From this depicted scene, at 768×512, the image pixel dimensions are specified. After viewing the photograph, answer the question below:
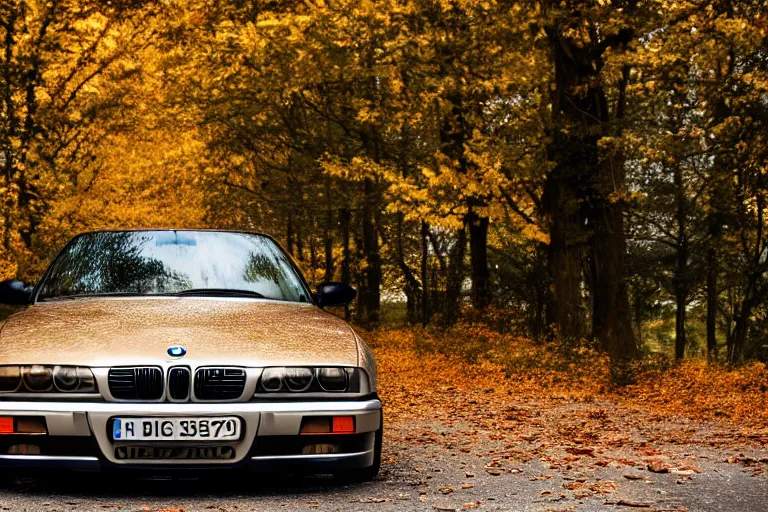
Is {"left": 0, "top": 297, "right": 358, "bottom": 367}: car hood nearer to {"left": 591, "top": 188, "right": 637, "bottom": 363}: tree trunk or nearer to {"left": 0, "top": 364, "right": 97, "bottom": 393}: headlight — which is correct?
{"left": 0, "top": 364, "right": 97, "bottom": 393}: headlight

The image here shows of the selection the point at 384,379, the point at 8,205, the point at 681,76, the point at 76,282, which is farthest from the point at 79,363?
the point at 8,205

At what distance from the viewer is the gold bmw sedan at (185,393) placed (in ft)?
17.6

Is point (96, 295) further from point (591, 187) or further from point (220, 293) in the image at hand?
point (591, 187)

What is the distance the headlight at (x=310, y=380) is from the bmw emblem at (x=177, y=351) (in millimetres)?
430

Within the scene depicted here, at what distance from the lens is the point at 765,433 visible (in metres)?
9.37

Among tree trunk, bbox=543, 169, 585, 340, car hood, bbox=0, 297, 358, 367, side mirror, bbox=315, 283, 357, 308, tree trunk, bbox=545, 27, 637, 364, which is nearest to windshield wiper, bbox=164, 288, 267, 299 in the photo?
car hood, bbox=0, 297, 358, 367

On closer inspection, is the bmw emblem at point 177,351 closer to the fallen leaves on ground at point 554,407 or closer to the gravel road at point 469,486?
the gravel road at point 469,486

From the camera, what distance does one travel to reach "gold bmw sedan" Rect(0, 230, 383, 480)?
5375 millimetres

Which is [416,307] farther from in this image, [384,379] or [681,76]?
[681,76]

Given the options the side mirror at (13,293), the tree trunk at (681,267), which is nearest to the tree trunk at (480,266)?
the tree trunk at (681,267)

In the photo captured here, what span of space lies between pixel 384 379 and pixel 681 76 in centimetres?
587

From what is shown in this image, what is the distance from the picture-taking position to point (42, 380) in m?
5.42

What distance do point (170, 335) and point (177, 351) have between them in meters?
0.22

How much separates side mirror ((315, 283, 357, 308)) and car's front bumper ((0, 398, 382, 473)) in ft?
5.03
